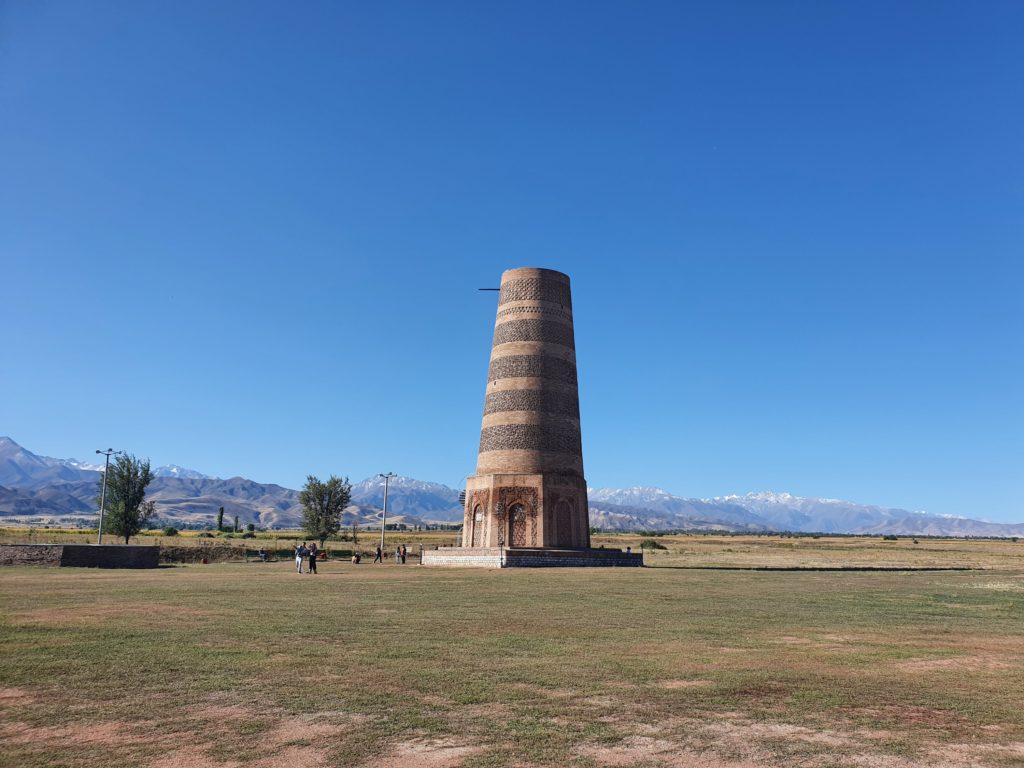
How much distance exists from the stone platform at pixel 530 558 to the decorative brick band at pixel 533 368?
9042 millimetres

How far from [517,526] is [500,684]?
3183 centimetres

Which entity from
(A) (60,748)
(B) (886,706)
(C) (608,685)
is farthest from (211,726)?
(B) (886,706)

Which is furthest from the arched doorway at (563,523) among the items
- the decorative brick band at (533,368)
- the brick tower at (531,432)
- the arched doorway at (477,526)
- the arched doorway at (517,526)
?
the decorative brick band at (533,368)

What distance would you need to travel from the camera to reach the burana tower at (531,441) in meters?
40.4

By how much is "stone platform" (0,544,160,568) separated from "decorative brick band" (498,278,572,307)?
22.3 meters

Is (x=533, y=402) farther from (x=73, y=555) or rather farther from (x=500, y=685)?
(x=500, y=685)

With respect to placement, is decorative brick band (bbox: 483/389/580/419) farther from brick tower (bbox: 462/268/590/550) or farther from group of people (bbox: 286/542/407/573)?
group of people (bbox: 286/542/407/573)

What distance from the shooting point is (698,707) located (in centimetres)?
818

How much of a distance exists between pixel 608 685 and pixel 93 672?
19.6ft

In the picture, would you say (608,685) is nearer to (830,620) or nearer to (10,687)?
(10,687)

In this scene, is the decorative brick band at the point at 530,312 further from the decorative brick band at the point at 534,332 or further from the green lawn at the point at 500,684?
the green lawn at the point at 500,684

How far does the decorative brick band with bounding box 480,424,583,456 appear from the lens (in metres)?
41.7

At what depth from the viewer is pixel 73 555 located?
33.9 m

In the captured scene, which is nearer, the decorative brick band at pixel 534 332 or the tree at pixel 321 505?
the decorative brick band at pixel 534 332
